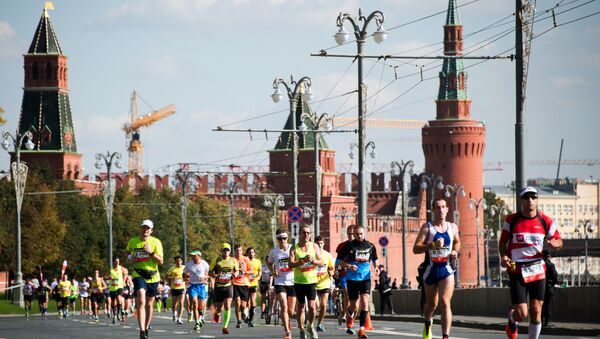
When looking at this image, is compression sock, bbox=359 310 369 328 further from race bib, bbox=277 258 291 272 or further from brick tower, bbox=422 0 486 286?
brick tower, bbox=422 0 486 286

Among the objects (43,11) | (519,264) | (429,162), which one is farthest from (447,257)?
(429,162)

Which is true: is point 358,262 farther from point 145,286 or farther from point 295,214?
point 295,214

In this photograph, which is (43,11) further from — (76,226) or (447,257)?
(447,257)

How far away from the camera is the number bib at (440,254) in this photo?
20500 mm

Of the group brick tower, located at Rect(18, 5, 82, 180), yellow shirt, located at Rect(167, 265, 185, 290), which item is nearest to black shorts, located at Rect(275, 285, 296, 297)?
yellow shirt, located at Rect(167, 265, 185, 290)

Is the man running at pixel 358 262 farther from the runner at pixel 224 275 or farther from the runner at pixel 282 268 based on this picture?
the runner at pixel 224 275

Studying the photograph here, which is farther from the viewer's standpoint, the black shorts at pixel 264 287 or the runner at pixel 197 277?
the black shorts at pixel 264 287

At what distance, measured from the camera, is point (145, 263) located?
2494cm

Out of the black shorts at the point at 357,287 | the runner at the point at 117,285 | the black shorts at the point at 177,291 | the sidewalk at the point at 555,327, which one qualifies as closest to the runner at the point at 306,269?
the black shorts at the point at 357,287

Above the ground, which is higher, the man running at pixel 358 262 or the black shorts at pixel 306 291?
the man running at pixel 358 262

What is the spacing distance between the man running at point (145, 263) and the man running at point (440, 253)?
5.39 meters

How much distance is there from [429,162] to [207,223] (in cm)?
5022

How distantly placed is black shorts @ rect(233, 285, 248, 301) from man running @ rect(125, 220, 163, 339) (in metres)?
8.64

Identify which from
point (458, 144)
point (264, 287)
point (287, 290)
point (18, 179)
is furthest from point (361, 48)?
point (458, 144)
